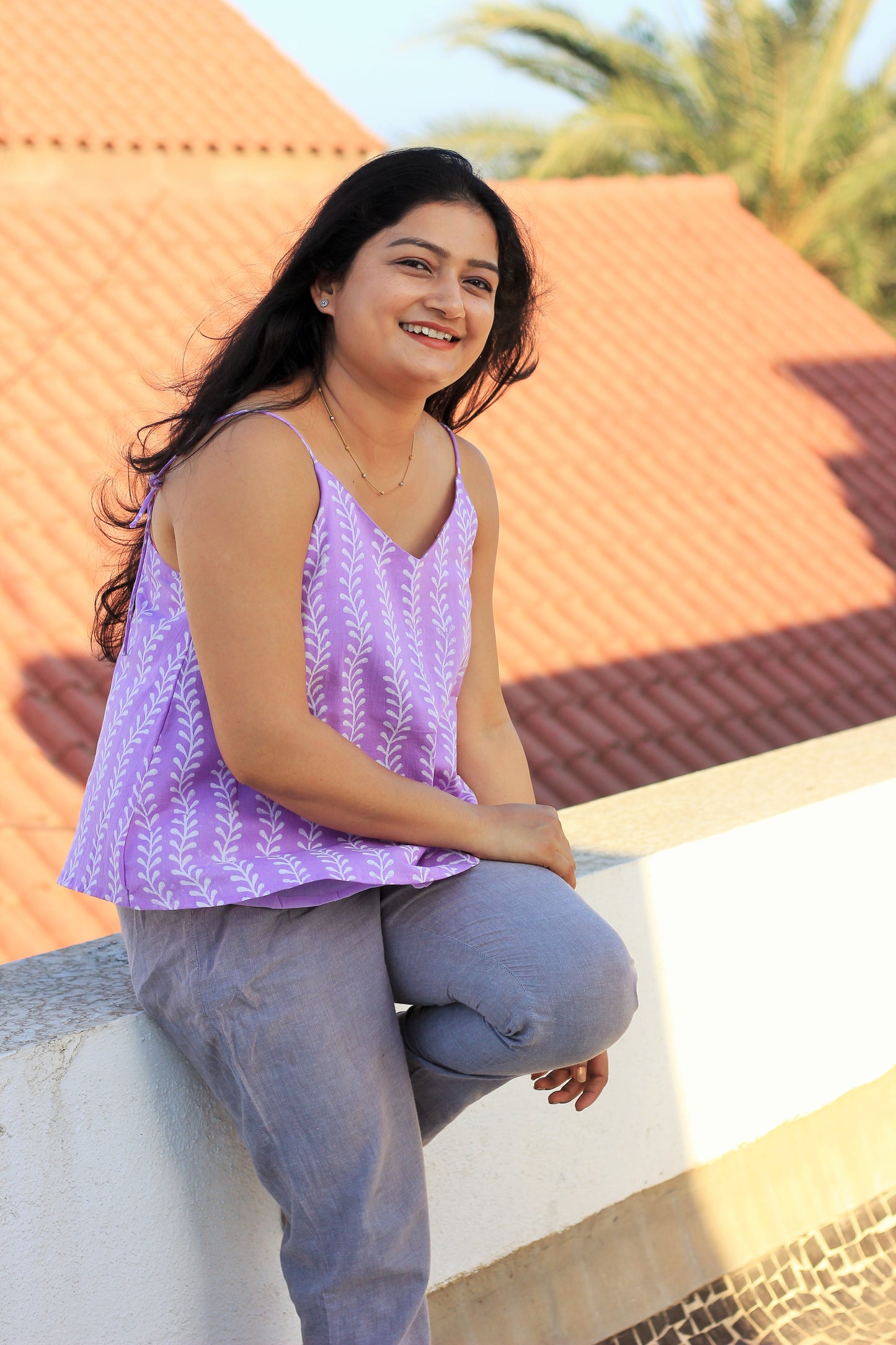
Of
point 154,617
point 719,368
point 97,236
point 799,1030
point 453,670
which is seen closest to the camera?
point 154,617

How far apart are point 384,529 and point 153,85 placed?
749 centimetres

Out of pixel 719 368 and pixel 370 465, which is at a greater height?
pixel 370 465

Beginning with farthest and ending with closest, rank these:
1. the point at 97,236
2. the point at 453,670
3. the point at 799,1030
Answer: the point at 97,236 < the point at 799,1030 < the point at 453,670

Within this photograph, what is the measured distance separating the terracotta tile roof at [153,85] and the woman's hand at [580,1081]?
22.6 ft

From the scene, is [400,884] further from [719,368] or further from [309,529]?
[719,368]

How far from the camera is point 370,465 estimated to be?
1.68 m

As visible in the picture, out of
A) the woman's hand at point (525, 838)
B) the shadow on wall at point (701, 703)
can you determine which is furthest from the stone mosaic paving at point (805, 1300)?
the shadow on wall at point (701, 703)

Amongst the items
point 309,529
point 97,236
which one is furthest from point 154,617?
point 97,236

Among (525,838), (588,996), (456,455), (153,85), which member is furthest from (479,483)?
(153,85)

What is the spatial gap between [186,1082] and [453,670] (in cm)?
61

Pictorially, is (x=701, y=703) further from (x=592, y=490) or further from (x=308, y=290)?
(x=308, y=290)

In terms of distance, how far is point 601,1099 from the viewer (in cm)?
210

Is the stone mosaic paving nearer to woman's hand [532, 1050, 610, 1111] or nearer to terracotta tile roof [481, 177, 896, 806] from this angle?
woman's hand [532, 1050, 610, 1111]

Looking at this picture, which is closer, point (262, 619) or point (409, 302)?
point (262, 619)
